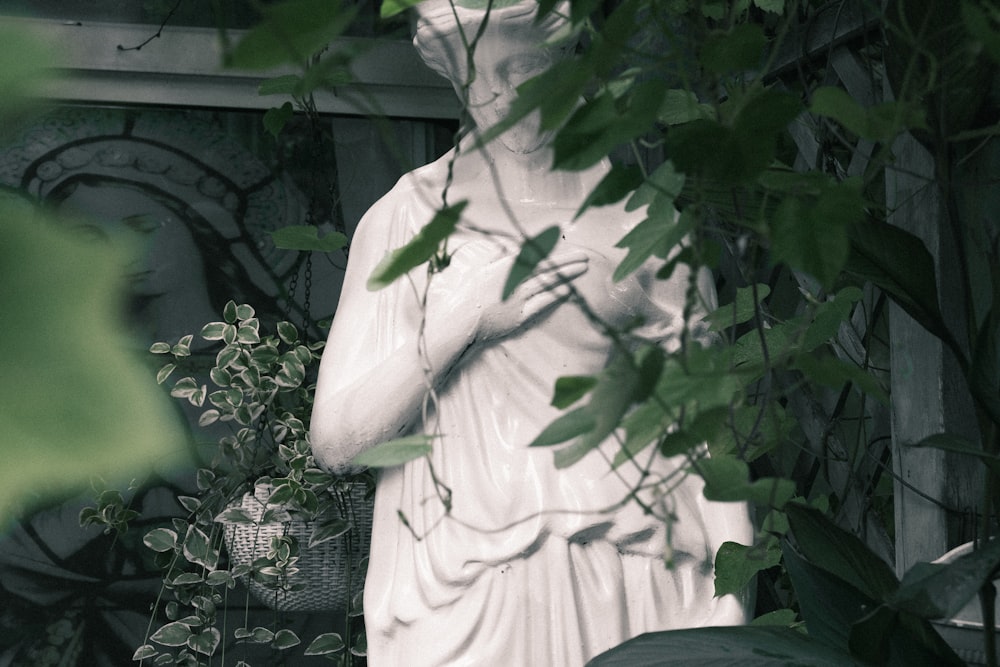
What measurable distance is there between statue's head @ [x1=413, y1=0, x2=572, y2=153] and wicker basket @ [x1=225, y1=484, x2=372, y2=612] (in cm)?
94

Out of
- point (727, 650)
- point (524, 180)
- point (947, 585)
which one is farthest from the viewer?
point (524, 180)

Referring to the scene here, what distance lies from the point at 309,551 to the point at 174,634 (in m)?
0.29

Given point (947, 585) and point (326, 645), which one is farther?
point (326, 645)

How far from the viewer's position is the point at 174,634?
2.04m

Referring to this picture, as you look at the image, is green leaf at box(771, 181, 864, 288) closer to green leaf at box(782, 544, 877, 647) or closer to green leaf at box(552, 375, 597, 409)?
green leaf at box(552, 375, 597, 409)

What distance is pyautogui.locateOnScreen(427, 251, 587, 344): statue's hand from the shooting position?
45.7 inches

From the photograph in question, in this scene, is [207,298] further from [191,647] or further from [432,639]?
[432,639]

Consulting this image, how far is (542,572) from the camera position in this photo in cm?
116

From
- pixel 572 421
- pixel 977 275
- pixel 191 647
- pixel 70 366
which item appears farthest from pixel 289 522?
pixel 572 421

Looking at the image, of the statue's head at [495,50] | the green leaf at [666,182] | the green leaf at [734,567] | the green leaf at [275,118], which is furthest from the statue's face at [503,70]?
the green leaf at [275,118]

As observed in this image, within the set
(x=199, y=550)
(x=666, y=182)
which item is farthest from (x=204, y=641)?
(x=666, y=182)

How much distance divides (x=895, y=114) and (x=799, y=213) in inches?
3.5

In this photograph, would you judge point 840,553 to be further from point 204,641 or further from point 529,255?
point 204,641

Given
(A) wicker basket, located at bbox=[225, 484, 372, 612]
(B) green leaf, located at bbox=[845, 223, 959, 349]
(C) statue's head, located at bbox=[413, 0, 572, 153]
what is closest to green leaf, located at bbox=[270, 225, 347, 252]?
(C) statue's head, located at bbox=[413, 0, 572, 153]
